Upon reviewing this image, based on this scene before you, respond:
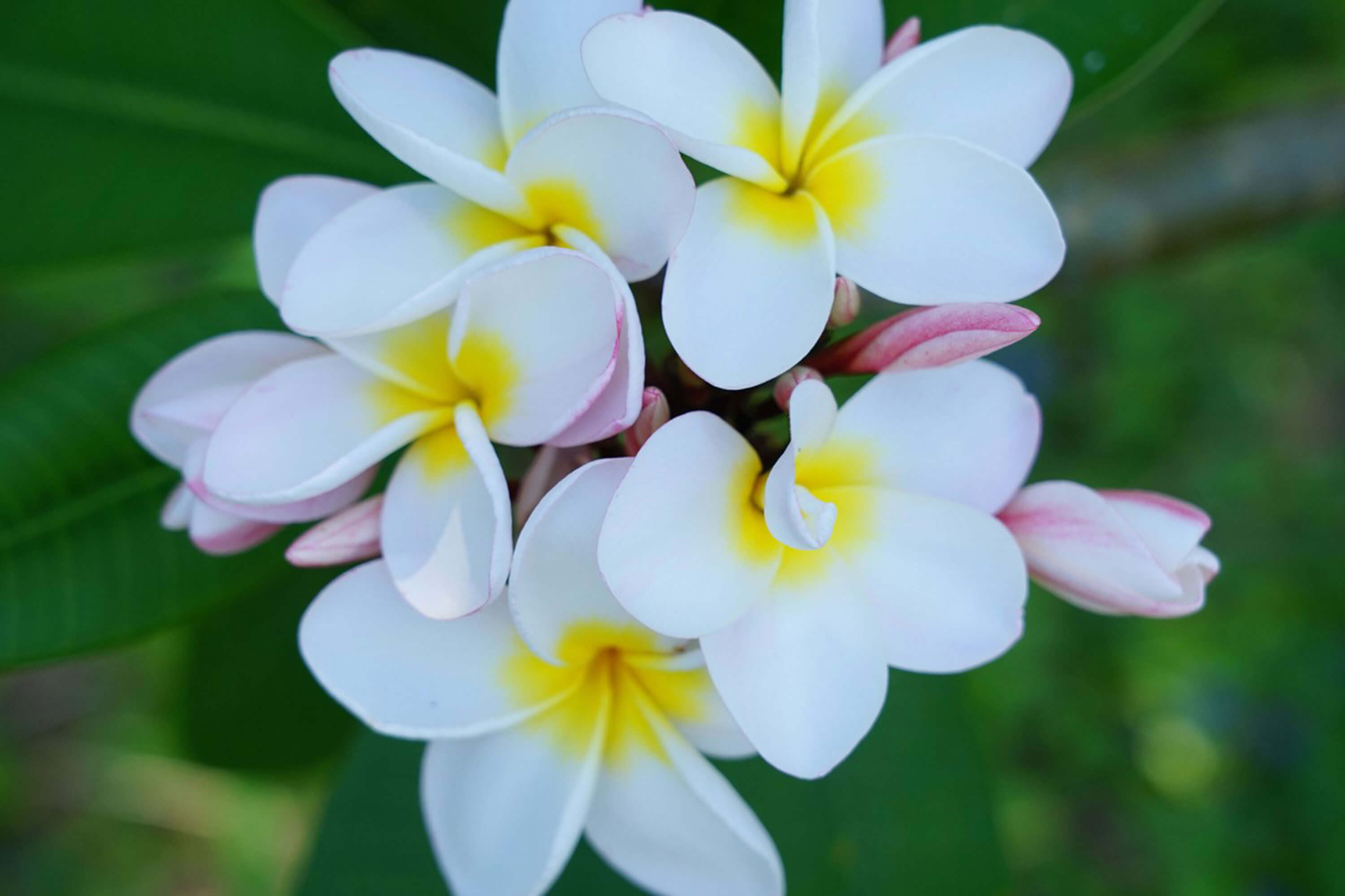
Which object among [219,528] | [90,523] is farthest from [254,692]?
[219,528]

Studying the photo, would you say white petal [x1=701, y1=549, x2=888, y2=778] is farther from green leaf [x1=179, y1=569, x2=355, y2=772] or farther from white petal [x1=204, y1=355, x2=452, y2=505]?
green leaf [x1=179, y1=569, x2=355, y2=772]

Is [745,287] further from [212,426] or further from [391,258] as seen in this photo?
[212,426]

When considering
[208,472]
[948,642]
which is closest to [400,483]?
[208,472]

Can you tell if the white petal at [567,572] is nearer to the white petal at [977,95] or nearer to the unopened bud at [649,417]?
the unopened bud at [649,417]

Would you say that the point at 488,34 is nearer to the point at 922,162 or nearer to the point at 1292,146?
the point at 922,162

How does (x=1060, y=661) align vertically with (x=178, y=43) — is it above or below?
below

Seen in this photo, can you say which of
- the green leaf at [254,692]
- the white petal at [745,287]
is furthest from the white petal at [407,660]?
the green leaf at [254,692]
